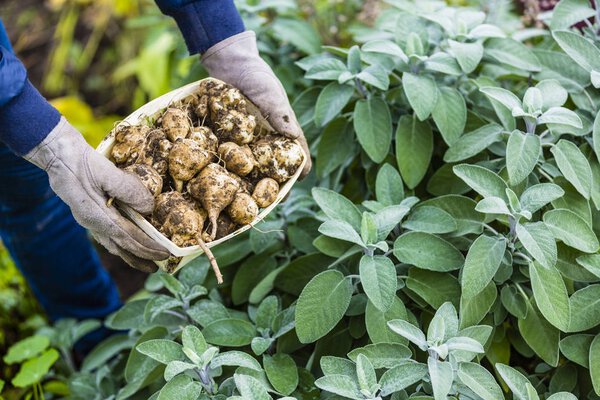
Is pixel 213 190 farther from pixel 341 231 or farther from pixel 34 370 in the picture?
pixel 34 370

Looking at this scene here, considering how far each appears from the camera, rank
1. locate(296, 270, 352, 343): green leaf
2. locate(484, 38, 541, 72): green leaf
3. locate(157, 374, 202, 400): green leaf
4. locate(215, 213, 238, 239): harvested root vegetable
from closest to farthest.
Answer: locate(157, 374, 202, 400): green leaf, locate(296, 270, 352, 343): green leaf, locate(215, 213, 238, 239): harvested root vegetable, locate(484, 38, 541, 72): green leaf

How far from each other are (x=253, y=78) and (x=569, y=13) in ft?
2.94

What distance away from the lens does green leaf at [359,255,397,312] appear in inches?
51.2

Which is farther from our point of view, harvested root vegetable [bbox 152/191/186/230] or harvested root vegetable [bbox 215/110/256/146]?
harvested root vegetable [bbox 215/110/256/146]

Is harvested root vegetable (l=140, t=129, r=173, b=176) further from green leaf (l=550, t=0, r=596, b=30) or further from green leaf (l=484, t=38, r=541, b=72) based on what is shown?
green leaf (l=550, t=0, r=596, b=30)

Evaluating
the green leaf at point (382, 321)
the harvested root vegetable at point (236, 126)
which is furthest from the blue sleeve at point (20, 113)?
the green leaf at point (382, 321)

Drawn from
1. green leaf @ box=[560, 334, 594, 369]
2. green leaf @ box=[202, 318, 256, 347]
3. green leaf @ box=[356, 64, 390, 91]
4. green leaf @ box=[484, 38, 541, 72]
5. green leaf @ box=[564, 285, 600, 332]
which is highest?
green leaf @ box=[356, 64, 390, 91]

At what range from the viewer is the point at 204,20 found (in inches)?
62.9

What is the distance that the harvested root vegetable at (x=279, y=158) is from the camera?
151cm

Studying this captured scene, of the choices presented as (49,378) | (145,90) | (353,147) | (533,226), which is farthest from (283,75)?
(145,90)

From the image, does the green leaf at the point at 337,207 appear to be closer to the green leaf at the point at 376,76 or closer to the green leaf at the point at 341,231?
the green leaf at the point at 341,231

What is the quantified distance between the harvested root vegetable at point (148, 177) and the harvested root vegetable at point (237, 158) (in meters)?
0.18

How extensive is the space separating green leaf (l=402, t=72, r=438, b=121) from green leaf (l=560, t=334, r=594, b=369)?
600 millimetres

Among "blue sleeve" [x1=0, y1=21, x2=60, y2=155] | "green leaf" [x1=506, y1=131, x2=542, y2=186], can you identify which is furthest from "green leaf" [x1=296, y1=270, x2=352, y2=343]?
"blue sleeve" [x1=0, y1=21, x2=60, y2=155]
